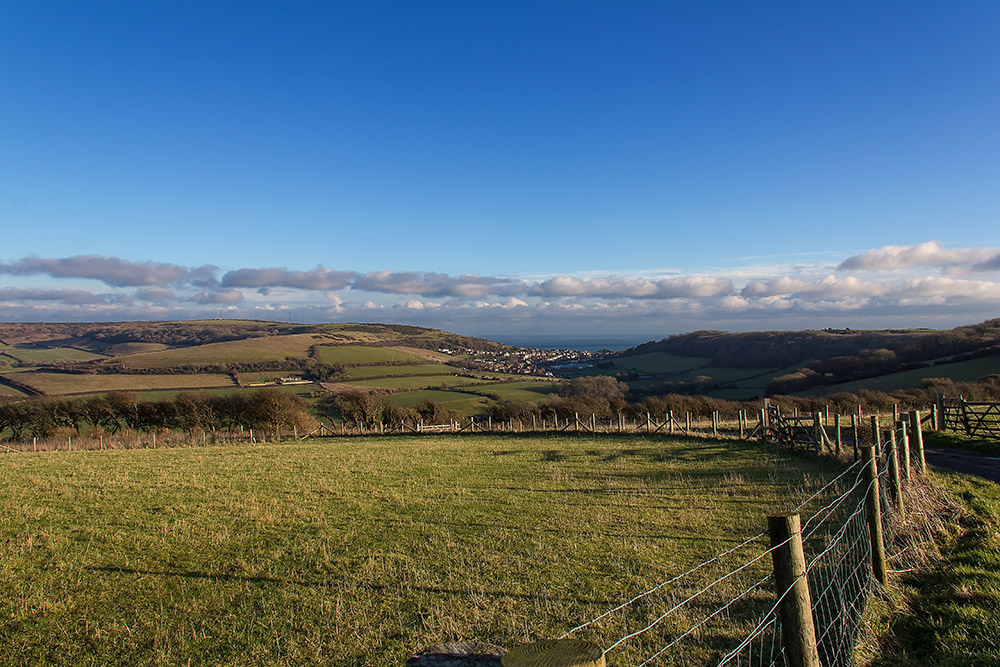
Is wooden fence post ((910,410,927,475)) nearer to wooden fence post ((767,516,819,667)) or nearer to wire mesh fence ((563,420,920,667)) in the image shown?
wire mesh fence ((563,420,920,667))

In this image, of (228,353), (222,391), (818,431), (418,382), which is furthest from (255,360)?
(818,431)

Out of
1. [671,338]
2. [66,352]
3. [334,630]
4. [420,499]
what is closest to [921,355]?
[671,338]

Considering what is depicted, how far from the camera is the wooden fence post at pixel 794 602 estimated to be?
158 inches

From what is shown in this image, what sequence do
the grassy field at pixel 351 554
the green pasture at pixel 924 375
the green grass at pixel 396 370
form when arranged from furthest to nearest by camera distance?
the green grass at pixel 396 370
the green pasture at pixel 924 375
the grassy field at pixel 351 554

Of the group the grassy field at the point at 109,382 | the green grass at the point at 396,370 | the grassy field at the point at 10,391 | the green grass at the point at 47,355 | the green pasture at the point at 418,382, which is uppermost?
the green grass at the point at 47,355

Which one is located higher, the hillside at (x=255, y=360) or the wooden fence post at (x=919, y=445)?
the wooden fence post at (x=919, y=445)

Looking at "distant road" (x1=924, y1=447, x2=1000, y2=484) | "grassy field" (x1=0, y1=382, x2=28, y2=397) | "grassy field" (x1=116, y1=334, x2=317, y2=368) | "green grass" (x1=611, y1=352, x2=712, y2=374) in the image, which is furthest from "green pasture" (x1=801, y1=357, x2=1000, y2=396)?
"grassy field" (x1=0, y1=382, x2=28, y2=397)

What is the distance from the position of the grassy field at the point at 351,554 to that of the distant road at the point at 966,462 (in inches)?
125

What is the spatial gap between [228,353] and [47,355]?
150 feet

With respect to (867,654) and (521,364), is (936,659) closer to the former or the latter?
(867,654)

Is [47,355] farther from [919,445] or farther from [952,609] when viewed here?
[952,609]

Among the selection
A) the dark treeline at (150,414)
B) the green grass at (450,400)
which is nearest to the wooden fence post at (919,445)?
the dark treeline at (150,414)

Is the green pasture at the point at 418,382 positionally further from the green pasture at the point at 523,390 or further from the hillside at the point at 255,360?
the green pasture at the point at 523,390

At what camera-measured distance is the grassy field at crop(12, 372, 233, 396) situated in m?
74.2
